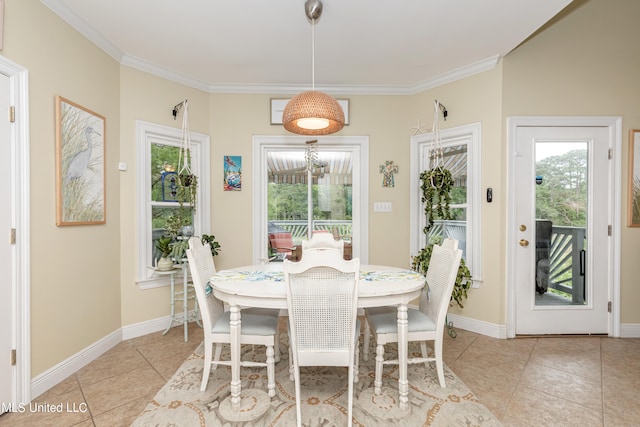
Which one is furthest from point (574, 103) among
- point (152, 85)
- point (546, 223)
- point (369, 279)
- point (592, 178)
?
point (152, 85)

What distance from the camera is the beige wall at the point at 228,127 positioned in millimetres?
2080

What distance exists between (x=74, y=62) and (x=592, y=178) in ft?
15.3

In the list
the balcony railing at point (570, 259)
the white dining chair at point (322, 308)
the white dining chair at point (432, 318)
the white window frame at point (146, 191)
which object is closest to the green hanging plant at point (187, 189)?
the white window frame at point (146, 191)

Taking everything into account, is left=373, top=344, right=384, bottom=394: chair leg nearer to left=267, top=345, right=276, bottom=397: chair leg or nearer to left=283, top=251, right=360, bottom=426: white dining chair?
left=283, top=251, right=360, bottom=426: white dining chair

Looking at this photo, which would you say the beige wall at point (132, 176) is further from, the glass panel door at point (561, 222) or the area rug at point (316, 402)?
the glass panel door at point (561, 222)

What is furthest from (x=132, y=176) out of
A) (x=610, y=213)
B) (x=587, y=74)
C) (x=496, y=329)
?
(x=610, y=213)

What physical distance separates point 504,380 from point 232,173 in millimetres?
3205

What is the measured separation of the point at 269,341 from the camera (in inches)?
76.2

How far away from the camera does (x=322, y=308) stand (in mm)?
1648

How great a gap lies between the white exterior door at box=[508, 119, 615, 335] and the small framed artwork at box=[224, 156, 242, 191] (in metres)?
2.88

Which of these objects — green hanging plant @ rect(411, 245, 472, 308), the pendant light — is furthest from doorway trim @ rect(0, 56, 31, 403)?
green hanging plant @ rect(411, 245, 472, 308)

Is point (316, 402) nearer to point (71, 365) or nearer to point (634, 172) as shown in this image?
point (71, 365)

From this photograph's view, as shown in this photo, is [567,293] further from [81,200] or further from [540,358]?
[81,200]

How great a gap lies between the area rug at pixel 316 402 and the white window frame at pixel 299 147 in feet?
5.05
